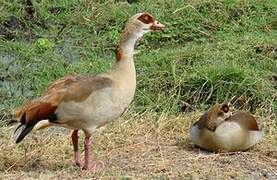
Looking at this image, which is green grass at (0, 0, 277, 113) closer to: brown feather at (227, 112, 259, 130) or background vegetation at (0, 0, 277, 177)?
background vegetation at (0, 0, 277, 177)

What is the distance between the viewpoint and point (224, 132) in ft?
21.7

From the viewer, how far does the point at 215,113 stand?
21.9ft

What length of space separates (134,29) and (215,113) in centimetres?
101

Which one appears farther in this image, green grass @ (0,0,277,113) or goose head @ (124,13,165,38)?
green grass @ (0,0,277,113)

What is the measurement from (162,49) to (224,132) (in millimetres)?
3323

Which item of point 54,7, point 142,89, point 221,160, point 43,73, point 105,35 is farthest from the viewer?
point 54,7

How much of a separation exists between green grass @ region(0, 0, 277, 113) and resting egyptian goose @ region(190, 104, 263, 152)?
1103mm

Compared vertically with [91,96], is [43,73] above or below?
below

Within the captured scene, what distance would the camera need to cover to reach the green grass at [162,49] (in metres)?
8.17

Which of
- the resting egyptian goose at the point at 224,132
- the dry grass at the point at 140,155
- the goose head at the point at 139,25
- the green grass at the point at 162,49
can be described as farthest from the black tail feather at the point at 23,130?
the green grass at the point at 162,49

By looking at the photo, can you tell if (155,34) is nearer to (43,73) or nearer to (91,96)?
(43,73)

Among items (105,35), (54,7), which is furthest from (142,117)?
(54,7)

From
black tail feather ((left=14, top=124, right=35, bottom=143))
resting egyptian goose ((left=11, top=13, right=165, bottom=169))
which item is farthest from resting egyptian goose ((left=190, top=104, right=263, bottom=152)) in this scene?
black tail feather ((left=14, top=124, right=35, bottom=143))

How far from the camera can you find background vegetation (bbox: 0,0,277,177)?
26.7 feet
